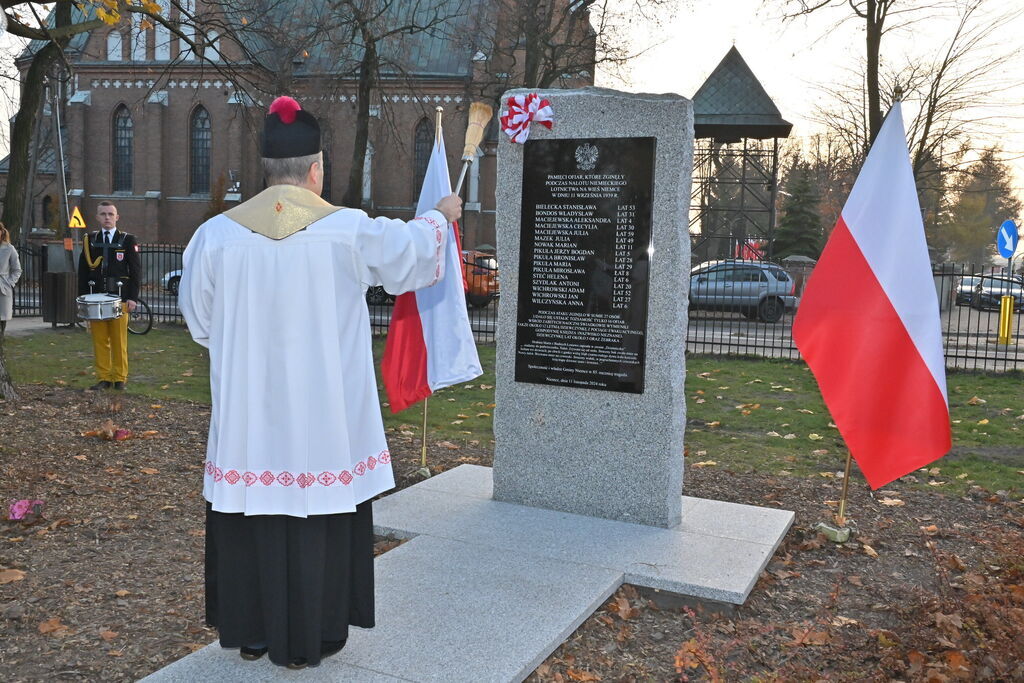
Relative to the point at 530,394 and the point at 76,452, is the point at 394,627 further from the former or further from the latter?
the point at 76,452

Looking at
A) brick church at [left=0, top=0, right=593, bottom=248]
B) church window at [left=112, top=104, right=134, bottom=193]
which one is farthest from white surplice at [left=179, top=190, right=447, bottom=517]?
church window at [left=112, top=104, right=134, bottom=193]

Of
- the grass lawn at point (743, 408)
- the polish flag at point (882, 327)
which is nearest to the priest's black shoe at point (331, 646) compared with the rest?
the polish flag at point (882, 327)

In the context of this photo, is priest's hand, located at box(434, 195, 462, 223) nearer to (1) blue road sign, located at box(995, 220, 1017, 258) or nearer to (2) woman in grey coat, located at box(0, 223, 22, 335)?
(2) woman in grey coat, located at box(0, 223, 22, 335)

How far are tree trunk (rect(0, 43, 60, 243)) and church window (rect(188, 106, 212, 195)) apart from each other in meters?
32.3

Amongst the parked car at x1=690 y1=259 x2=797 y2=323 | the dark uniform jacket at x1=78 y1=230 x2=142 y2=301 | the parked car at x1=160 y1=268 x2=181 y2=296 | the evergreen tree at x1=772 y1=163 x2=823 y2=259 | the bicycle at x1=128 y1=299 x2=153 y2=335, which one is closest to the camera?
the dark uniform jacket at x1=78 y1=230 x2=142 y2=301

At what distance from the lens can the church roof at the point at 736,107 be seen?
74.7 feet

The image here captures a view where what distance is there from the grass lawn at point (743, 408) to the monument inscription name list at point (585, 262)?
99.7 inches

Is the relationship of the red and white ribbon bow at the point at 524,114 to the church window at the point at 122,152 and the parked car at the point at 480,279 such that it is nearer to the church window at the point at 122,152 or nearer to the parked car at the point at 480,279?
the parked car at the point at 480,279

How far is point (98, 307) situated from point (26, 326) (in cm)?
1014

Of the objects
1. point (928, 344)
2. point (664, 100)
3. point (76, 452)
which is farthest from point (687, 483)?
point (76, 452)

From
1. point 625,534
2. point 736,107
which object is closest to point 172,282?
point 736,107

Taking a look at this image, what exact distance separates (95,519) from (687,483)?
4251 mm

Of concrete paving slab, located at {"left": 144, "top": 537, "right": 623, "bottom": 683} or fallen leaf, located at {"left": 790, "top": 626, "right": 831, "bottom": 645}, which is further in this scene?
fallen leaf, located at {"left": 790, "top": 626, "right": 831, "bottom": 645}

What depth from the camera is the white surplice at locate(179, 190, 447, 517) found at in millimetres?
3486
